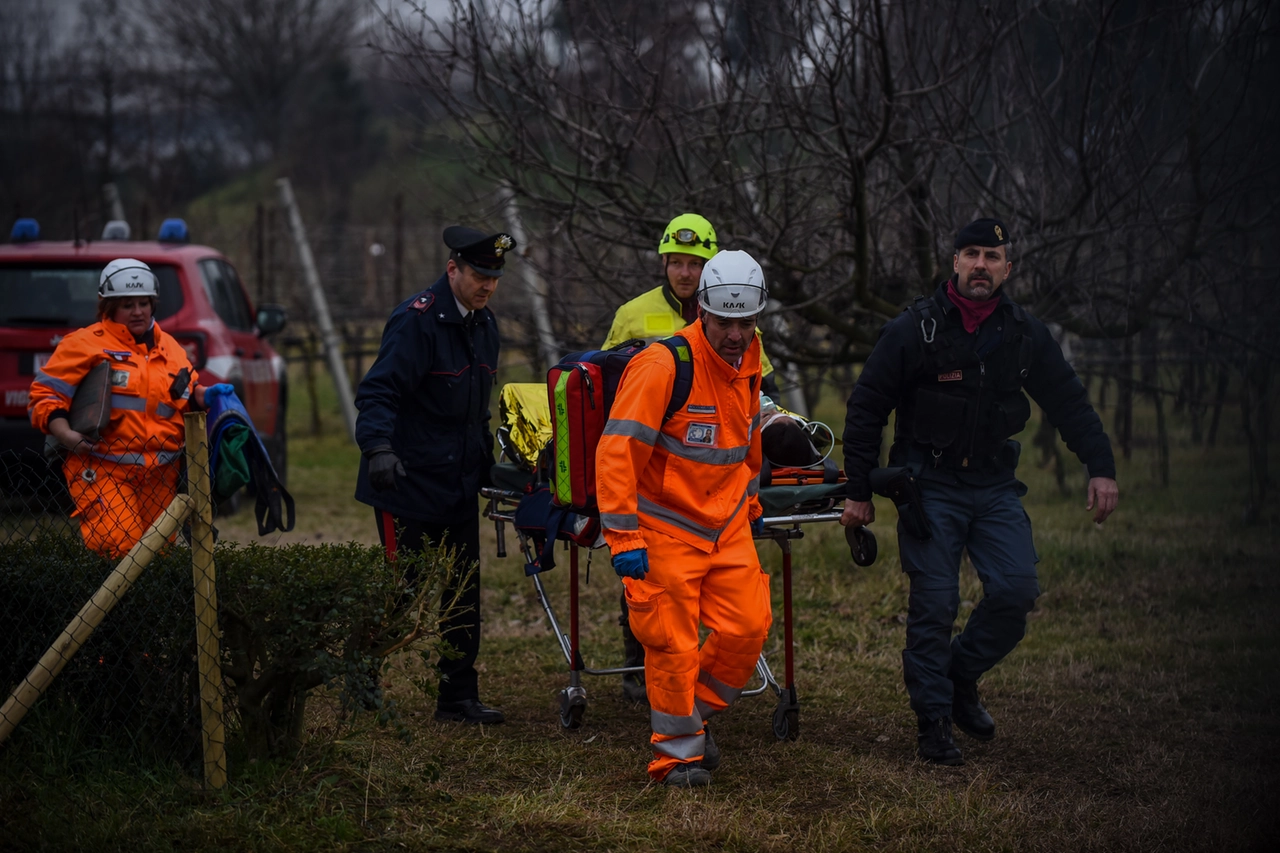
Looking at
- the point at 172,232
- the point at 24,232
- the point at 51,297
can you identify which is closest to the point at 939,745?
the point at 51,297

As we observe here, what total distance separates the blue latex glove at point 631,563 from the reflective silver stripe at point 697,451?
386 millimetres

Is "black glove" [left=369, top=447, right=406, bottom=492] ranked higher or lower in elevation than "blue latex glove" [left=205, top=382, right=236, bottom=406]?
lower

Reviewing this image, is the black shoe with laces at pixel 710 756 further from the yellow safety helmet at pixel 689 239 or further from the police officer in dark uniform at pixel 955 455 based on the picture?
the yellow safety helmet at pixel 689 239

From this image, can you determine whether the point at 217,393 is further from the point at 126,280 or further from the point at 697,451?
the point at 697,451

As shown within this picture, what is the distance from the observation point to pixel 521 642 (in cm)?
688

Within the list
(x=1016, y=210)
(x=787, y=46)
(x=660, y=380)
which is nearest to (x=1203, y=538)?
(x=1016, y=210)

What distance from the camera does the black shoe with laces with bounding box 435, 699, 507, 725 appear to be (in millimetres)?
5355

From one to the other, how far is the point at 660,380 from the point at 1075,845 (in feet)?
6.32

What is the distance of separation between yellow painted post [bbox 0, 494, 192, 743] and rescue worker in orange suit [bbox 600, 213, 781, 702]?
1.98 m

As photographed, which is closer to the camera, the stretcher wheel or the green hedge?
the green hedge

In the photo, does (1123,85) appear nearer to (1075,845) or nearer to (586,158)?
(586,158)

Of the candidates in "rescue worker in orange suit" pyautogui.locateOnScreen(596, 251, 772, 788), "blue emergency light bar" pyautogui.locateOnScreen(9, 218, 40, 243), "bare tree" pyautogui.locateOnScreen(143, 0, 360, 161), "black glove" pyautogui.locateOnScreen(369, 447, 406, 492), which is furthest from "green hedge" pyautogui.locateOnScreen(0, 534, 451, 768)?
"bare tree" pyautogui.locateOnScreen(143, 0, 360, 161)

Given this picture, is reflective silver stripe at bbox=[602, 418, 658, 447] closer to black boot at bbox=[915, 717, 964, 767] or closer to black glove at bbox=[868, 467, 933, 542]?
black glove at bbox=[868, 467, 933, 542]

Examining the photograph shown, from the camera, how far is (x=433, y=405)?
523cm
